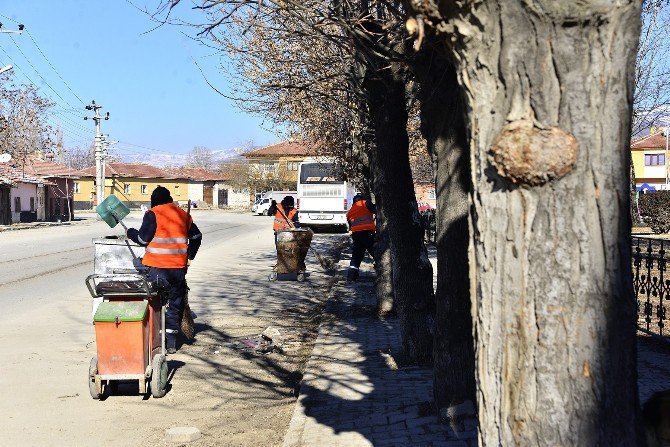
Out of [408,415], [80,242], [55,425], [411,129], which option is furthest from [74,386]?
[80,242]

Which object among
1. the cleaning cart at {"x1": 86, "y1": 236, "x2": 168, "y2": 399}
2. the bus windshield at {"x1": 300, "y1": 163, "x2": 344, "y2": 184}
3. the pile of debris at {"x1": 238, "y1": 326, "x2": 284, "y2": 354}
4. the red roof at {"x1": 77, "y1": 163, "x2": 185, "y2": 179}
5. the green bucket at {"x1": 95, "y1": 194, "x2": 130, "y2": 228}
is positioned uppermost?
the red roof at {"x1": 77, "y1": 163, "x2": 185, "y2": 179}

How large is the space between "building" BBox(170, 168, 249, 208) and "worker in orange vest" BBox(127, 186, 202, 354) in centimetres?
8935

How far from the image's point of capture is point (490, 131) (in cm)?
256

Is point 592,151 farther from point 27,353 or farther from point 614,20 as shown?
point 27,353

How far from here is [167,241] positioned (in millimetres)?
8031

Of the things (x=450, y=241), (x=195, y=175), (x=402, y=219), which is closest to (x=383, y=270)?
(x=402, y=219)

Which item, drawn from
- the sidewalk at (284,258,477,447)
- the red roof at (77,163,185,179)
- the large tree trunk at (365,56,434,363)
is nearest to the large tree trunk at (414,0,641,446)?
the sidewalk at (284,258,477,447)

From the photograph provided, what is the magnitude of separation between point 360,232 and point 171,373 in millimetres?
8973

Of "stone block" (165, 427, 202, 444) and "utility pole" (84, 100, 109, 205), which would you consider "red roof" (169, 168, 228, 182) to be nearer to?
"utility pole" (84, 100, 109, 205)

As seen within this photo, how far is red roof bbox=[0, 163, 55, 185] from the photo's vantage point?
47544 millimetres

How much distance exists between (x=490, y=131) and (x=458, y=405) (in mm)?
3281

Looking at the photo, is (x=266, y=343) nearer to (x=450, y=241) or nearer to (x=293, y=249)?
(x=450, y=241)

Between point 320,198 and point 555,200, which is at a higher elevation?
point 555,200

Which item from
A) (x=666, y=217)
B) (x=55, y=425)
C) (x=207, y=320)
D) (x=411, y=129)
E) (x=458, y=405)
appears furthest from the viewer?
(x=666, y=217)
